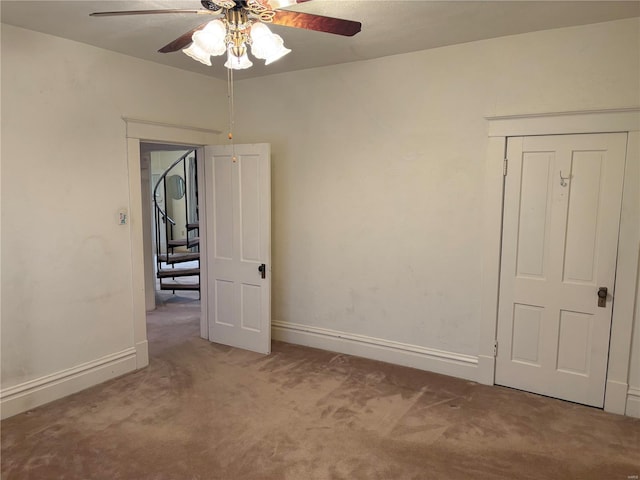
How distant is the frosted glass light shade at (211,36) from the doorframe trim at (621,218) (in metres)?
2.13

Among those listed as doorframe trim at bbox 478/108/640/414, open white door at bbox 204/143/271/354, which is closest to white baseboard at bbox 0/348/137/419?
open white door at bbox 204/143/271/354

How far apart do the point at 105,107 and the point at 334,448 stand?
120 inches

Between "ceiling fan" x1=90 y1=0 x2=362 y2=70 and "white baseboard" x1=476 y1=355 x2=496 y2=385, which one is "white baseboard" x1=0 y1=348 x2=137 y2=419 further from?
"white baseboard" x1=476 y1=355 x2=496 y2=385

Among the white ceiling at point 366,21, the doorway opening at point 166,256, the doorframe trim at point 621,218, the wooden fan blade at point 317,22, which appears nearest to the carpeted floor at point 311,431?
the doorframe trim at point 621,218

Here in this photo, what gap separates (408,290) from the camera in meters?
3.69

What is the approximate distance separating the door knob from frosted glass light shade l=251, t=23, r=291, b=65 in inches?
104

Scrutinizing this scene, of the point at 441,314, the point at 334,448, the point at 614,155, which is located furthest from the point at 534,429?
the point at 614,155

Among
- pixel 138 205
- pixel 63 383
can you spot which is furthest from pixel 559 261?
pixel 63 383

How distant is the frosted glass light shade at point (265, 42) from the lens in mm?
2031

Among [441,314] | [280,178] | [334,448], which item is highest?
[280,178]

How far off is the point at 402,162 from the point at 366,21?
1195 millimetres

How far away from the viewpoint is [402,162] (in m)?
3.61

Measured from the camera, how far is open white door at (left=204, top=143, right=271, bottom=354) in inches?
158

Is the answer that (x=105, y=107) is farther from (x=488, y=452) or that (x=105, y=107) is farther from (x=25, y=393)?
(x=488, y=452)
